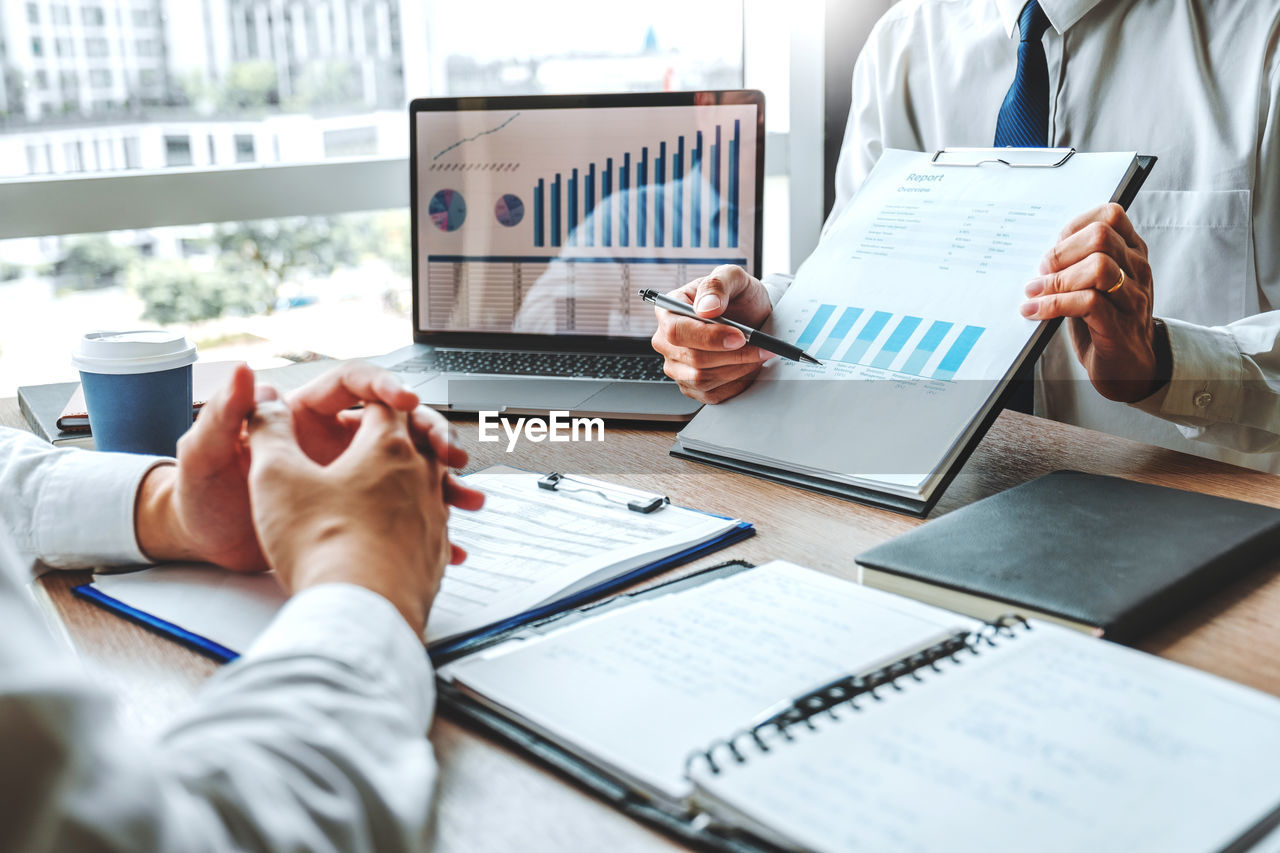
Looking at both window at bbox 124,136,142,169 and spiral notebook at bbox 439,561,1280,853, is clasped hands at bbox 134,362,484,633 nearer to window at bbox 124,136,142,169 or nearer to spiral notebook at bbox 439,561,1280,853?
spiral notebook at bbox 439,561,1280,853

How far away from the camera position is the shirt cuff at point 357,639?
0.47 m

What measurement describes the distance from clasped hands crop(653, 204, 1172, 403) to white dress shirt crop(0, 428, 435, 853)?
569mm

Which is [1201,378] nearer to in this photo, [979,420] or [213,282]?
[979,420]

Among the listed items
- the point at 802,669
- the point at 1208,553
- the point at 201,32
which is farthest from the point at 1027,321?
the point at 201,32

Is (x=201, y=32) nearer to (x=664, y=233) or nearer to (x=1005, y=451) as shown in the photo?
(x=664, y=233)

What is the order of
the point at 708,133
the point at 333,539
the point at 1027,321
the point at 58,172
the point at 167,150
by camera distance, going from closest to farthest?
the point at 333,539 < the point at 1027,321 < the point at 708,133 < the point at 58,172 < the point at 167,150

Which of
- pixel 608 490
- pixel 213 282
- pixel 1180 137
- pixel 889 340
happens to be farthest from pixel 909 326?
pixel 213 282

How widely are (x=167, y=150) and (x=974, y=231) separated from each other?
1.50 m

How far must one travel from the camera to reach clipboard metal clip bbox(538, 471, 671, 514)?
0.84 m

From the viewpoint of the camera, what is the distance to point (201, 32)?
6.41 feet

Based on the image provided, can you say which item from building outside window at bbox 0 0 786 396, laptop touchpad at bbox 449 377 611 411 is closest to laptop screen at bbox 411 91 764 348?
laptop touchpad at bbox 449 377 611 411

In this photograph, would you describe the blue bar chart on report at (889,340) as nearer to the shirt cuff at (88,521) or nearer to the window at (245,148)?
the shirt cuff at (88,521)

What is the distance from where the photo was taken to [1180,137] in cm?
134

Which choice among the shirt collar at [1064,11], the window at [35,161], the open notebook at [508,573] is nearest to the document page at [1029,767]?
the open notebook at [508,573]
